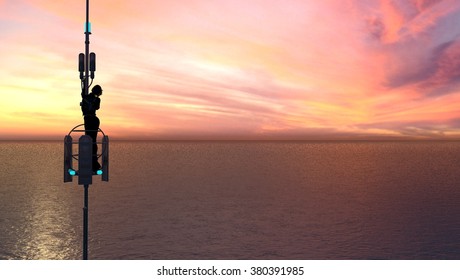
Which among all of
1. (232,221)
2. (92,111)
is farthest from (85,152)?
(232,221)

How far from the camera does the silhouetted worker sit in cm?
1533

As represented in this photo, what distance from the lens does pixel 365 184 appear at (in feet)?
294

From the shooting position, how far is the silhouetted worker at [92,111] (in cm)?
1533

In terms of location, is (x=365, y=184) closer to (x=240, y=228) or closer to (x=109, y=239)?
(x=240, y=228)

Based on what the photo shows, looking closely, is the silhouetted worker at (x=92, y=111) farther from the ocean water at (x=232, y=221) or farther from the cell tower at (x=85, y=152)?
the ocean water at (x=232, y=221)

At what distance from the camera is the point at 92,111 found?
15586 mm

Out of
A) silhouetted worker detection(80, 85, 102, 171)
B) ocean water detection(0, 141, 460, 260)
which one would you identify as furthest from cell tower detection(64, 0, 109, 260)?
ocean water detection(0, 141, 460, 260)

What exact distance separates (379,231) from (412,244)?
523 cm

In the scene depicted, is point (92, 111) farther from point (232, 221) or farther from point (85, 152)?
point (232, 221)

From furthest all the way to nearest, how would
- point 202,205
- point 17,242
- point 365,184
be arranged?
point 365,184
point 202,205
point 17,242

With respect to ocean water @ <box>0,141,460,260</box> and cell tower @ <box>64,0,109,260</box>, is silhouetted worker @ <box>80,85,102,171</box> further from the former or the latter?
ocean water @ <box>0,141,460,260</box>

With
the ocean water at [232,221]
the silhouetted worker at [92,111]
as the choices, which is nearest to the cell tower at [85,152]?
the silhouetted worker at [92,111]

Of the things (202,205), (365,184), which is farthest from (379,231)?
(365,184)

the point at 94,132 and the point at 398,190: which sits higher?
the point at 94,132
